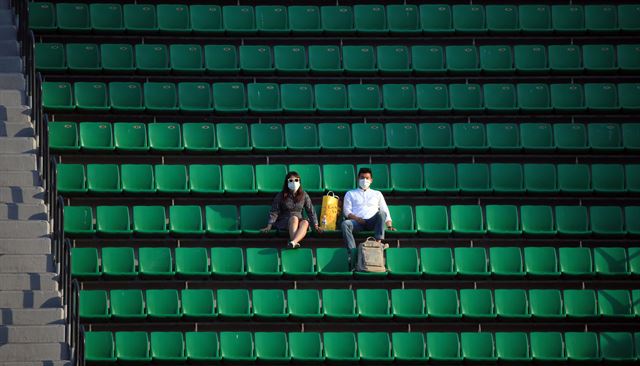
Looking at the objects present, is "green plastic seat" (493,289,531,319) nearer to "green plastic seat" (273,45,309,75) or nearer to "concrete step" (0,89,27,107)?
"green plastic seat" (273,45,309,75)

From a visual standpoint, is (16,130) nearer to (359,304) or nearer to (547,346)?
(359,304)

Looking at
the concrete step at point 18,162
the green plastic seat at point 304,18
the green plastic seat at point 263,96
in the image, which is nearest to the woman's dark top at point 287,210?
the green plastic seat at point 263,96

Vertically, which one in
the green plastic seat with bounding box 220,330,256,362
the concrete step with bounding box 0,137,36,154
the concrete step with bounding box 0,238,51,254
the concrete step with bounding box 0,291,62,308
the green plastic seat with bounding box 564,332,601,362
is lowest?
the green plastic seat with bounding box 564,332,601,362

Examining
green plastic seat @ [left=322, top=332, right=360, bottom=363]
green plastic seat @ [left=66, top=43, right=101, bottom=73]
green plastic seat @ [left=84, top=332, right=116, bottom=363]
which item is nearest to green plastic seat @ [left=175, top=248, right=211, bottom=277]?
green plastic seat @ [left=84, top=332, right=116, bottom=363]

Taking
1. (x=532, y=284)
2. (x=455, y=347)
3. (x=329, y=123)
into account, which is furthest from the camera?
(x=329, y=123)

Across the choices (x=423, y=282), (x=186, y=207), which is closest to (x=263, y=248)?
(x=186, y=207)

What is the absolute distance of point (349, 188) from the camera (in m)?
13.6

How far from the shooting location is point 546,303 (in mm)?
12852

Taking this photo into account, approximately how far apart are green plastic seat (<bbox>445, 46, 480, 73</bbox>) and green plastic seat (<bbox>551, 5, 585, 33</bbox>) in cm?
117

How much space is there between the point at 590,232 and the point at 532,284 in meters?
0.90

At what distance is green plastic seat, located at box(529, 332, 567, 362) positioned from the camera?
12.5 metres

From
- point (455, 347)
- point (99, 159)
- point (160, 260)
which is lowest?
point (455, 347)

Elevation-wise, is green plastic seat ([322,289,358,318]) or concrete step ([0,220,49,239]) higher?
concrete step ([0,220,49,239])

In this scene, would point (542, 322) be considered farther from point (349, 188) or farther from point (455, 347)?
point (349, 188)
